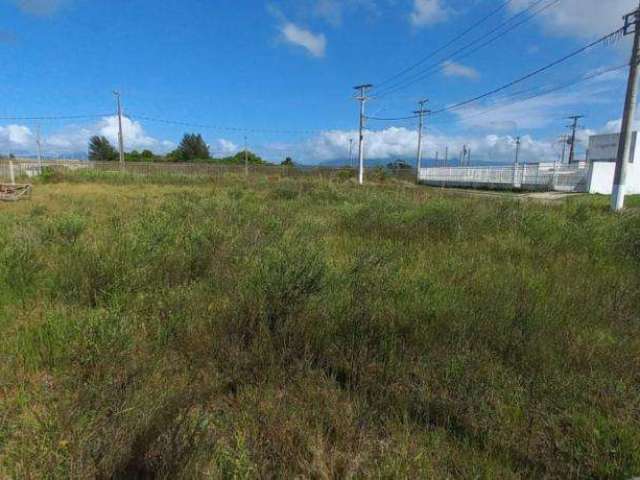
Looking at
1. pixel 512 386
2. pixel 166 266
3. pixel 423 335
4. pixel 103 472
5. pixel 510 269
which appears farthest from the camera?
pixel 510 269

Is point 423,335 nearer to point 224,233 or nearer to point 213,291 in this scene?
point 213,291

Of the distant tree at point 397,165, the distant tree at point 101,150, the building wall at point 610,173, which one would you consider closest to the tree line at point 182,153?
the distant tree at point 101,150

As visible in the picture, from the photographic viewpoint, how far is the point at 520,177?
35.5 metres

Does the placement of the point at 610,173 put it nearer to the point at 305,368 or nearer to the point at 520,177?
the point at 520,177

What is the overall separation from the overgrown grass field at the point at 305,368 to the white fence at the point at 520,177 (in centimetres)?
3212

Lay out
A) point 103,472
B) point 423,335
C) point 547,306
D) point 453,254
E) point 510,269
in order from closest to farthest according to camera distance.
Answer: point 103,472 → point 423,335 → point 547,306 → point 510,269 → point 453,254

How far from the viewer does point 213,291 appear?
12.5ft

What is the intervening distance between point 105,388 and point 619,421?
3089 millimetres

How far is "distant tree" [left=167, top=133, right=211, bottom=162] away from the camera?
3374 inches

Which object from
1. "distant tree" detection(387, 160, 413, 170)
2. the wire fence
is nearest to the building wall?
the wire fence

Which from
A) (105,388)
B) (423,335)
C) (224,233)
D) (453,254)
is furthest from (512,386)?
(224,233)

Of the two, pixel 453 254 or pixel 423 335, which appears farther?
pixel 453 254

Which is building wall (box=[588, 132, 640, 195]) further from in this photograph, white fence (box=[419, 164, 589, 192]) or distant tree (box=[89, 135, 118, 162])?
distant tree (box=[89, 135, 118, 162])

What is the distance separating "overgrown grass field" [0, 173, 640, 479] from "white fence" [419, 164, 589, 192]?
3212 centimetres
